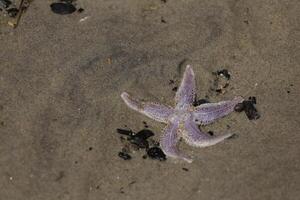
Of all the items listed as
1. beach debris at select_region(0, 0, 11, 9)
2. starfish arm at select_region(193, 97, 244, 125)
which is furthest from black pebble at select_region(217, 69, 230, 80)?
beach debris at select_region(0, 0, 11, 9)

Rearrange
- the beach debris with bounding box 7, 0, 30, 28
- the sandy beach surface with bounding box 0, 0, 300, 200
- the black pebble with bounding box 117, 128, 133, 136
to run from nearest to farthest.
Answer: the sandy beach surface with bounding box 0, 0, 300, 200
the black pebble with bounding box 117, 128, 133, 136
the beach debris with bounding box 7, 0, 30, 28

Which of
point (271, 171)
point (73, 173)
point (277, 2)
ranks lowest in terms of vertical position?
point (73, 173)

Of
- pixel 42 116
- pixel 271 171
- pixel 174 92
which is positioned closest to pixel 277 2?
pixel 174 92

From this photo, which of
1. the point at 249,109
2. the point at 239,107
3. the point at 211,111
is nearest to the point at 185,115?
the point at 211,111

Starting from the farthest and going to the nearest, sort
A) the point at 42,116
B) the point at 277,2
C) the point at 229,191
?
the point at 277,2 < the point at 42,116 < the point at 229,191

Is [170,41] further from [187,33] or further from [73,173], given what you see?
[73,173]

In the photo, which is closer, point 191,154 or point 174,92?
point 191,154

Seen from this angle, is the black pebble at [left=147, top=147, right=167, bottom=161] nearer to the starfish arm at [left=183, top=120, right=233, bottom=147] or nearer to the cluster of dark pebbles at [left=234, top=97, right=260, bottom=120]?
the starfish arm at [left=183, top=120, right=233, bottom=147]
